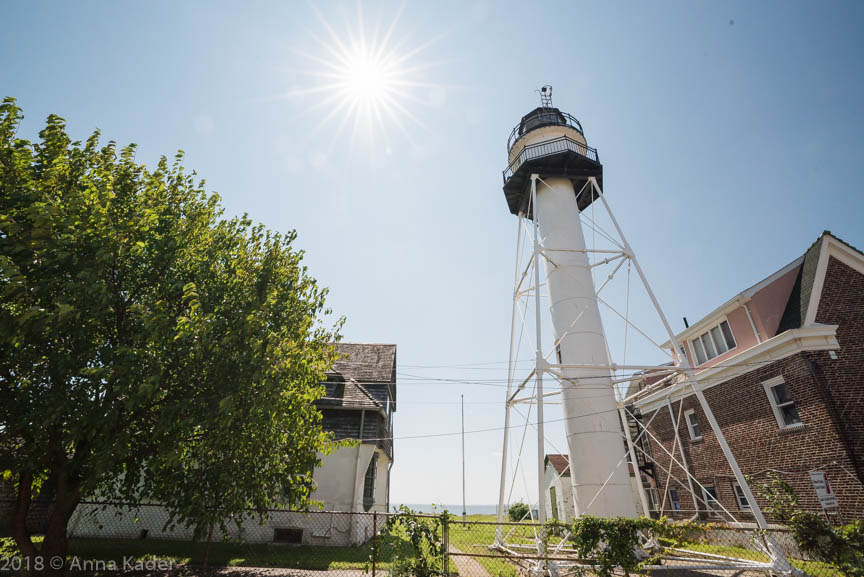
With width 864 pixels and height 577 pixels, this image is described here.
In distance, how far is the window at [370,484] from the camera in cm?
1691

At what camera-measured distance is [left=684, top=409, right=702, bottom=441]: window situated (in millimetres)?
18650

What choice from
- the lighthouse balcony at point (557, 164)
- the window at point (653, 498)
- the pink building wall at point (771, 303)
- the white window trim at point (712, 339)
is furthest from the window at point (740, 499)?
the lighthouse balcony at point (557, 164)

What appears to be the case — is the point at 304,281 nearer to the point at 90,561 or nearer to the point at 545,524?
the point at 545,524

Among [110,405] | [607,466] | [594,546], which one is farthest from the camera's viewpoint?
[607,466]

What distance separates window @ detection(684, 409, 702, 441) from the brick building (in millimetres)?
329

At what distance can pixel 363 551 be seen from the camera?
46.6 feet

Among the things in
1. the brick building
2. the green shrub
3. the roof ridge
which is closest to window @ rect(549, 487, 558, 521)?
the green shrub

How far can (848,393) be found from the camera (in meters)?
12.5

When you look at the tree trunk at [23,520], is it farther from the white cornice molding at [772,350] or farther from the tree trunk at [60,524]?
the white cornice molding at [772,350]

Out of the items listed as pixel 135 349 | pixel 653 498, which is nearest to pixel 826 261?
pixel 653 498

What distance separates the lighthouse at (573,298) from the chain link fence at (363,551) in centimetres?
166

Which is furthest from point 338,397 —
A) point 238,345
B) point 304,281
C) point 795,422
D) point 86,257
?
point 795,422

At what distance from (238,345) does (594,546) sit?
26.9 feet

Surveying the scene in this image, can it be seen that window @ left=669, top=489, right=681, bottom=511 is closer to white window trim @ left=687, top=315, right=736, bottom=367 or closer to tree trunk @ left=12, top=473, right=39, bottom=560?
white window trim @ left=687, top=315, right=736, bottom=367
